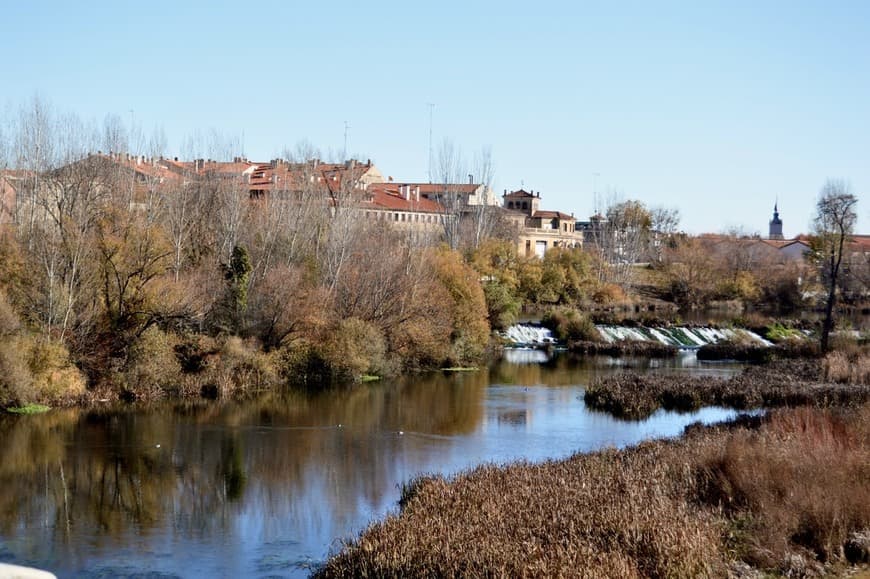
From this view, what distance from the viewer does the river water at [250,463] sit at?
13758 millimetres

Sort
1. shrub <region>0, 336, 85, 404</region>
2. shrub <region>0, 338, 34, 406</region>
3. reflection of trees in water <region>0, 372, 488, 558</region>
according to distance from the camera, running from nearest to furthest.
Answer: reflection of trees in water <region>0, 372, 488, 558</region>, shrub <region>0, 338, 34, 406</region>, shrub <region>0, 336, 85, 404</region>

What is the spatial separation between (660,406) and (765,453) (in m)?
12.8

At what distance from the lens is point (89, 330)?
26.5m

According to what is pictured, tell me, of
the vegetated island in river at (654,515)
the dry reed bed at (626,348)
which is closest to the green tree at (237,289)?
the vegetated island in river at (654,515)

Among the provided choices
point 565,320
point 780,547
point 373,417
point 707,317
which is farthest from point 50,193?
point 707,317

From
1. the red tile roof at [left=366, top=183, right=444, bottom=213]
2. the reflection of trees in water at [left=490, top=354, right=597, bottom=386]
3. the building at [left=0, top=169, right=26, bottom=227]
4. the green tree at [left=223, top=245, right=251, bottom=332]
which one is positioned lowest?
the reflection of trees in water at [left=490, top=354, right=597, bottom=386]

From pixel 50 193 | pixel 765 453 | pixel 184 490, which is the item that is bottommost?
pixel 184 490

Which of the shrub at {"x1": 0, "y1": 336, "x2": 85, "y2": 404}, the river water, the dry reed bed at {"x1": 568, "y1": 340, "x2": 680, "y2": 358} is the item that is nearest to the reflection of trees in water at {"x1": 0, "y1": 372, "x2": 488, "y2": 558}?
the river water

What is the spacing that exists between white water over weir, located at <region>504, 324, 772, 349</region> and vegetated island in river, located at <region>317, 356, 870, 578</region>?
27130 millimetres

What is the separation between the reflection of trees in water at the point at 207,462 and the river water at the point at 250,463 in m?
0.05

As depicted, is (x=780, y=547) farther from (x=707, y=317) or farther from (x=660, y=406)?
(x=707, y=317)

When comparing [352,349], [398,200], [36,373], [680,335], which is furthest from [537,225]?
[36,373]

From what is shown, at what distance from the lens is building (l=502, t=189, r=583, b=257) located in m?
80.3

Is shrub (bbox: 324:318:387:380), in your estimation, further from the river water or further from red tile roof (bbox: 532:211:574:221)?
red tile roof (bbox: 532:211:574:221)
